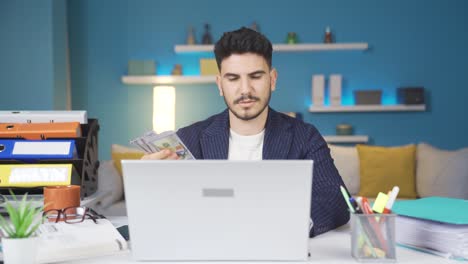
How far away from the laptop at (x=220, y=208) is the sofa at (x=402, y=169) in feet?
11.0

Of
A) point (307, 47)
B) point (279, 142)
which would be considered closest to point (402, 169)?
point (307, 47)

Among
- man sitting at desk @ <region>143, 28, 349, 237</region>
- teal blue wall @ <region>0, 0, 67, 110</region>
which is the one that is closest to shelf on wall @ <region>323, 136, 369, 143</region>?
teal blue wall @ <region>0, 0, 67, 110</region>

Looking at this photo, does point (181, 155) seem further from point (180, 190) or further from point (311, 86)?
point (311, 86)

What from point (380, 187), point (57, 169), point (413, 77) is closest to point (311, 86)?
point (413, 77)

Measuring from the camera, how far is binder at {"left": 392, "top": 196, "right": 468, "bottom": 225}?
51.4 inches

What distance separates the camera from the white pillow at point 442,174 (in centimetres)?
451

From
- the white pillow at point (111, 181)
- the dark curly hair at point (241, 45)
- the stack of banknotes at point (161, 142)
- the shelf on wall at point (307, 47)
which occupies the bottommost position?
the white pillow at point (111, 181)

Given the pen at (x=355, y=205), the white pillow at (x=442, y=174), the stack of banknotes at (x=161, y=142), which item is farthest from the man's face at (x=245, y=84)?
the white pillow at (x=442, y=174)

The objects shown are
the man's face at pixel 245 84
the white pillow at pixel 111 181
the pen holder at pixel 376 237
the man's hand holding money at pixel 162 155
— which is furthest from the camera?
the white pillow at pixel 111 181

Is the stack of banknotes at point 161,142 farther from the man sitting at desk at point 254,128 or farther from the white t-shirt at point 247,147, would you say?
the white t-shirt at point 247,147

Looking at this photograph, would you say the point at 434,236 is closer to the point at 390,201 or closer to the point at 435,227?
the point at 435,227

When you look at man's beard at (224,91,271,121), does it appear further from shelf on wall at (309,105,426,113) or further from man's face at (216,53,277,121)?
shelf on wall at (309,105,426,113)

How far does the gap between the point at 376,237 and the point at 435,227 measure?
0.21m

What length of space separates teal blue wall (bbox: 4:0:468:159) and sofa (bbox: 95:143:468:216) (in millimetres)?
907
